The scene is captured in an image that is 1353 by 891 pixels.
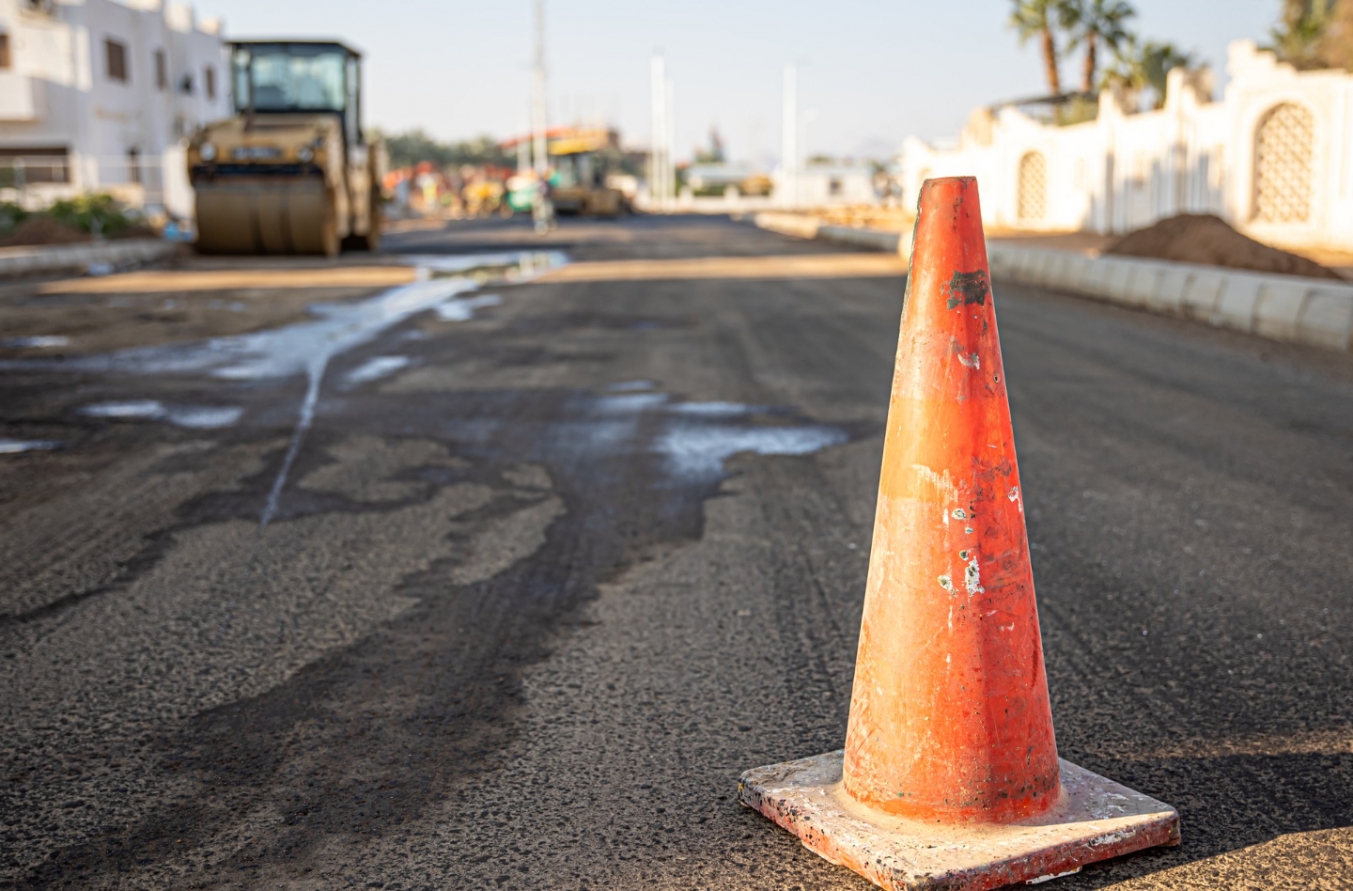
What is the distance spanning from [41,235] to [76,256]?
3.20m

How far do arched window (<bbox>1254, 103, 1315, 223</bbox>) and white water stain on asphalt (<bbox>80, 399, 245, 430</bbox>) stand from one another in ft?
72.3

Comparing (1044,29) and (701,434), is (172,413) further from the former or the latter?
(1044,29)

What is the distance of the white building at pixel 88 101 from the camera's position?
3691cm

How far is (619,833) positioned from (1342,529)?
3.59 metres

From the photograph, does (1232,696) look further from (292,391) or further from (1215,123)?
(1215,123)

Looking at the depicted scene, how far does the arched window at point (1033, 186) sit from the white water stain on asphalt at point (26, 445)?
34.0m

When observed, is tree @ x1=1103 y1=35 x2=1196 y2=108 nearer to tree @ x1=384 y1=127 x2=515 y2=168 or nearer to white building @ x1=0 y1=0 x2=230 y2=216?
white building @ x1=0 y1=0 x2=230 y2=216

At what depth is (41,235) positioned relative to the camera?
22.9 meters

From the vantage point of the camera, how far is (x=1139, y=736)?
301 centimetres

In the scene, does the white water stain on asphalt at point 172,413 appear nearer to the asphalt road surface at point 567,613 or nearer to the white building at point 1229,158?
the asphalt road surface at point 567,613

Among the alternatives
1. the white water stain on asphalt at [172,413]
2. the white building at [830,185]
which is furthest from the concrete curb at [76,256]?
the white building at [830,185]

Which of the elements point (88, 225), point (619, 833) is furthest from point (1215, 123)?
point (619, 833)

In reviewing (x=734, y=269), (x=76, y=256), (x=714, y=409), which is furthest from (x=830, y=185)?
(x=714, y=409)

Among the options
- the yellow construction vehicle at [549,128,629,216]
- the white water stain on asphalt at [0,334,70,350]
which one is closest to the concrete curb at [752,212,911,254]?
the yellow construction vehicle at [549,128,629,216]
